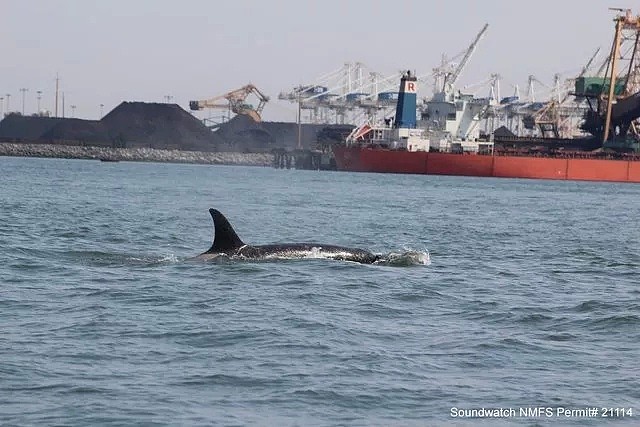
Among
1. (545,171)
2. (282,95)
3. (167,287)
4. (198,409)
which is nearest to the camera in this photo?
(198,409)

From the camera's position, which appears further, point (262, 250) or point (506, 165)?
point (506, 165)

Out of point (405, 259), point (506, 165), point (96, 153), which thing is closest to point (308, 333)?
point (405, 259)

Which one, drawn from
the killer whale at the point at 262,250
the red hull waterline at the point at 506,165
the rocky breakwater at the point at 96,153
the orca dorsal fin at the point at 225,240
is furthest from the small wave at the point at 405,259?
the rocky breakwater at the point at 96,153

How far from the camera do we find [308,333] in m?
17.1

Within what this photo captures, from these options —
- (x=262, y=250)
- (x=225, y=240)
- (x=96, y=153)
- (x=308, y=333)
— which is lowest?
(x=96, y=153)

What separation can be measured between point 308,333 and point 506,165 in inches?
4411

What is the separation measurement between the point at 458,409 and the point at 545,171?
116044mm

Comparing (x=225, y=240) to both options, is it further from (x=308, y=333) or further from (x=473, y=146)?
(x=473, y=146)

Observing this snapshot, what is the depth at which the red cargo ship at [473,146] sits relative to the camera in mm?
126812

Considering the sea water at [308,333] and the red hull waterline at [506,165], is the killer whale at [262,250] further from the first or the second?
the red hull waterline at [506,165]

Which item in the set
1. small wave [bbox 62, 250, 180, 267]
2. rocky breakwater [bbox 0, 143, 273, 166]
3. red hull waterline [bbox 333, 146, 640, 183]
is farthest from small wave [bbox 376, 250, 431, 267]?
rocky breakwater [bbox 0, 143, 273, 166]

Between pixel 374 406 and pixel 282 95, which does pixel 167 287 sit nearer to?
pixel 374 406

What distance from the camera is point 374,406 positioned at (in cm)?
1306

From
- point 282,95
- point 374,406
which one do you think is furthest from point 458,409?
point 282,95
